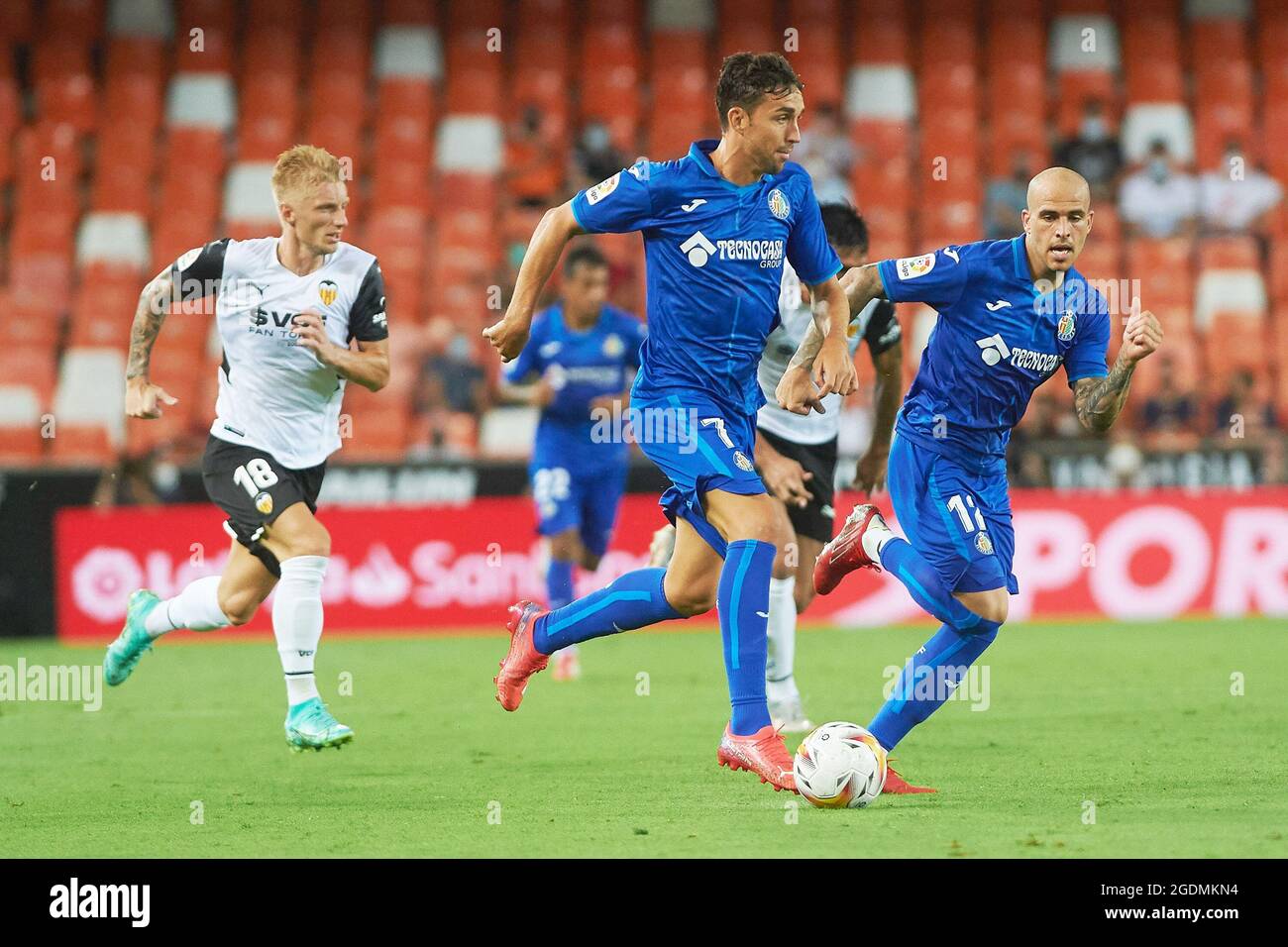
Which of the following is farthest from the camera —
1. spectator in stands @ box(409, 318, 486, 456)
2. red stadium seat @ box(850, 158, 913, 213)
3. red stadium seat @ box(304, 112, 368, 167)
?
red stadium seat @ box(304, 112, 368, 167)

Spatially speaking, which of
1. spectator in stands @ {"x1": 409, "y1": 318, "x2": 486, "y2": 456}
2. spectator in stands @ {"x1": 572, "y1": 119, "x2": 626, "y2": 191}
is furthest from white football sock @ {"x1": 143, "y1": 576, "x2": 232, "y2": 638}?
spectator in stands @ {"x1": 572, "y1": 119, "x2": 626, "y2": 191}

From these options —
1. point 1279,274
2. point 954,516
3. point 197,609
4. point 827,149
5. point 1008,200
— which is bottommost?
point 197,609

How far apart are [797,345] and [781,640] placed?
1343 millimetres

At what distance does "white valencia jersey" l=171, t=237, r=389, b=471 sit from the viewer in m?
7.49

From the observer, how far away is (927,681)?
6484mm

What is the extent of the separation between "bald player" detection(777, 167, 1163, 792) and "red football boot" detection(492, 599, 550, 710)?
1.36 meters

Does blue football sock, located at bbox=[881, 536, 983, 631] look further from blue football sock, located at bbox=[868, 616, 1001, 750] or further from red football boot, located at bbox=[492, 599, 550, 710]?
red football boot, located at bbox=[492, 599, 550, 710]

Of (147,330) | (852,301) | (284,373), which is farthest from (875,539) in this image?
(147,330)

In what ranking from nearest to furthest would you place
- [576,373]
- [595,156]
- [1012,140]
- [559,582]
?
[559,582]
[576,373]
[595,156]
[1012,140]

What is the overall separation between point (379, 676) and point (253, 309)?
4124 mm

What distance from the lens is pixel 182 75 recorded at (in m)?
19.8

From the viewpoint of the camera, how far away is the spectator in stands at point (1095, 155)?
1855 centimetres

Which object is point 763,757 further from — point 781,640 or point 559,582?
point 559,582
